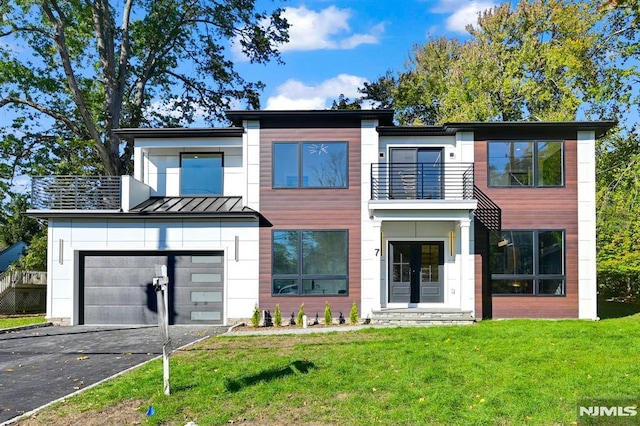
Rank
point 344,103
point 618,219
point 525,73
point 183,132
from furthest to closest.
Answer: point 344,103 < point 525,73 < point 618,219 < point 183,132

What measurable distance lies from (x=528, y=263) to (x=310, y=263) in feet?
20.5

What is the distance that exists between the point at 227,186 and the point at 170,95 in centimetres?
1214

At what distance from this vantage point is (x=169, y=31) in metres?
22.4

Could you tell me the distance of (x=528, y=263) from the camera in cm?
1316

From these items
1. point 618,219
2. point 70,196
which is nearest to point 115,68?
point 70,196

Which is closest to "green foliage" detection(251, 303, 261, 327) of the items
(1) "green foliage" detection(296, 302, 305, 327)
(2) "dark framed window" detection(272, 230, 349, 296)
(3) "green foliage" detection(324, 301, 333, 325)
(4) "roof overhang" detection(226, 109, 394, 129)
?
(2) "dark framed window" detection(272, 230, 349, 296)

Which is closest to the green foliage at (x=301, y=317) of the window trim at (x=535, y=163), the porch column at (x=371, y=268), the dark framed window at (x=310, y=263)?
the dark framed window at (x=310, y=263)

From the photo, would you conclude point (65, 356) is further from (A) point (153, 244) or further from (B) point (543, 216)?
(B) point (543, 216)

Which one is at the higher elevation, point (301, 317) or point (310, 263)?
→ point (310, 263)

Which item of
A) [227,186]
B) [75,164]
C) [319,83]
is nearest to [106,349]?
[227,186]

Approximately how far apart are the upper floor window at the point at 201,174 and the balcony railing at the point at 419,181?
195 inches

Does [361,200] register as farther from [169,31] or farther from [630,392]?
[169,31]

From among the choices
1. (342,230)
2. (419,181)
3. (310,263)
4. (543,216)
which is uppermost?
(419,181)

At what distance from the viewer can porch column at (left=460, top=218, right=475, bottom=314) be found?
1284 centimetres
